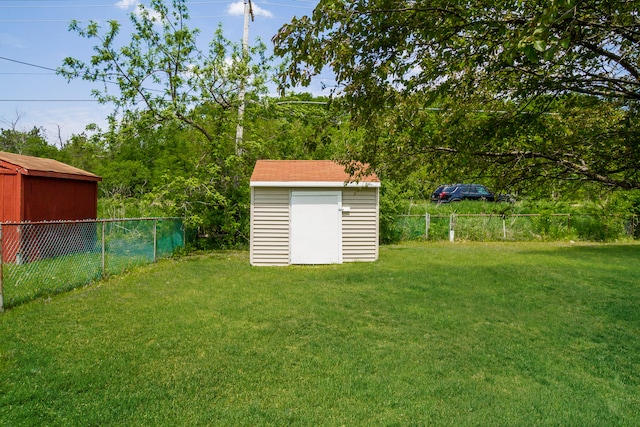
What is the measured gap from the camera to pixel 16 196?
33.3ft

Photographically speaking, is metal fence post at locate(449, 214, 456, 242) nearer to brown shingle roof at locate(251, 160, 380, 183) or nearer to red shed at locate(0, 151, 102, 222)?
brown shingle roof at locate(251, 160, 380, 183)

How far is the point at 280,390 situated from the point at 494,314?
3781mm

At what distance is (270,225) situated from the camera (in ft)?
37.2

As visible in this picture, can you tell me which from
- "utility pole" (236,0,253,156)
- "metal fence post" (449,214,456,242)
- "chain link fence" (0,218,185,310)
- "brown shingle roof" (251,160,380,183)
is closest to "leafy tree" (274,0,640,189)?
"chain link fence" (0,218,185,310)

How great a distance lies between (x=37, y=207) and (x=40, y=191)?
389 millimetres

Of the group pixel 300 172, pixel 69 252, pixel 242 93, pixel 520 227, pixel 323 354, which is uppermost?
pixel 242 93

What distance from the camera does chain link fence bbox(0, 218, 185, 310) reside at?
7.25 m

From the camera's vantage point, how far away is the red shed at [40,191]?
10133 millimetres

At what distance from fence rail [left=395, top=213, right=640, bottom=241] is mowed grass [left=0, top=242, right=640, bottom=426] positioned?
9.09m

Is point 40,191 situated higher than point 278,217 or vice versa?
point 40,191

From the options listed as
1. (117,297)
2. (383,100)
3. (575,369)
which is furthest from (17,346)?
(575,369)

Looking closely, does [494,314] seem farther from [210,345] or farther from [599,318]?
[210,345]

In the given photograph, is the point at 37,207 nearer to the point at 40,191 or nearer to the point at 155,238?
the point at 40,191

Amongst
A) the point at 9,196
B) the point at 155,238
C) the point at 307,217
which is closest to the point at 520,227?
the point at 307,217
